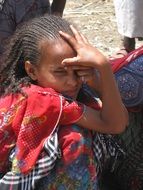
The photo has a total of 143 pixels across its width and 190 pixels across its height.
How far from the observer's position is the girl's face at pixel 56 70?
2.04 metres

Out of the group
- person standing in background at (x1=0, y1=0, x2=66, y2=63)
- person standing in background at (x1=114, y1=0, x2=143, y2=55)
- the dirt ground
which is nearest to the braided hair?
person standing in background at (x1=0, y1=0, x2=66, y2=63)

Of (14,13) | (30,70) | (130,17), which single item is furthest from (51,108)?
(130,17)

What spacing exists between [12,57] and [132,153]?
31.3 inches

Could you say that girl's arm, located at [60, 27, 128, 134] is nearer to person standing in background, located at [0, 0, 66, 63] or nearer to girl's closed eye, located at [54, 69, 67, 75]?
girl's closed eye, located at [54, 69, 67, 75]

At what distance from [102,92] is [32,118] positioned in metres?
0.30

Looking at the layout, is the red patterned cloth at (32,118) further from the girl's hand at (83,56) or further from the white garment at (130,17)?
the white garment at (130,17)

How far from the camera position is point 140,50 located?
2.43 m

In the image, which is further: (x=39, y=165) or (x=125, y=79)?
(x=125, y=79)

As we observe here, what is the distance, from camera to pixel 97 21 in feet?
18.3

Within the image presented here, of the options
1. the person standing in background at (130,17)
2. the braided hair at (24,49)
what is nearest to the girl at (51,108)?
the braided hair at (24,49)

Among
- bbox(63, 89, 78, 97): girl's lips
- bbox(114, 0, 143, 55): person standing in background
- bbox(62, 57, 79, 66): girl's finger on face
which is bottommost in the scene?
bbox(114, 0, 143, 55): person standing in background

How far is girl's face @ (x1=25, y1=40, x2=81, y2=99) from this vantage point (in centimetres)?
204

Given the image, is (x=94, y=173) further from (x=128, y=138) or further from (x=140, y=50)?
(x=140, y=50)

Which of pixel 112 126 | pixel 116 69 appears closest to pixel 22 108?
A: pixel 112 126
